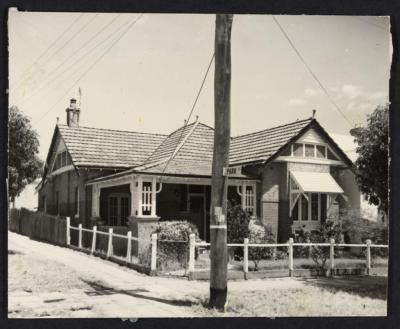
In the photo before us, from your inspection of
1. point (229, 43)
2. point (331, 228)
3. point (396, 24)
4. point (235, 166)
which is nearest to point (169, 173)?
point (235, 166)

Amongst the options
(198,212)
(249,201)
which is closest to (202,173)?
(249,201)

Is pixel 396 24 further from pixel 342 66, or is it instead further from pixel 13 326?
pixel 13 326

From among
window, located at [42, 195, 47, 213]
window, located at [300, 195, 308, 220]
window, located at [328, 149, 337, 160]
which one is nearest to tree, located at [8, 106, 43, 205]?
window, located at [42, 195, 47, 213]

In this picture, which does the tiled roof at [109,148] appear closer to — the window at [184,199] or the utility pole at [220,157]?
the window at [184,199]

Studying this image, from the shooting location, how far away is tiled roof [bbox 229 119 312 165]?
17.8 meters

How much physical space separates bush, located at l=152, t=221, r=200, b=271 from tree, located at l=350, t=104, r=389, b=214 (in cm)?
516

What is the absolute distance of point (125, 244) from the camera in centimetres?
1761

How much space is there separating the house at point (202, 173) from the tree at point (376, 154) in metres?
2.89

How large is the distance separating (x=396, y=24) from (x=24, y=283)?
392 inches

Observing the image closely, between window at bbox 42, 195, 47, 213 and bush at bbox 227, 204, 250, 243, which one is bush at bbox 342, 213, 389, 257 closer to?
bush at bbox 227, 204, 250, 243

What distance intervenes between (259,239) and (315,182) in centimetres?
305

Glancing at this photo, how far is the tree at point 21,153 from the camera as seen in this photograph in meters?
11.9

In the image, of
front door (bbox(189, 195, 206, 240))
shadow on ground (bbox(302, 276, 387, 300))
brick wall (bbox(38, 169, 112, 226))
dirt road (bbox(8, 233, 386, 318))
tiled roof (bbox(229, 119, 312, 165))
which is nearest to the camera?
dirt road (bbox(8, 233, 386, 318))

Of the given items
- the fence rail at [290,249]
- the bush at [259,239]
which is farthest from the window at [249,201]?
the fence rail at [290,249]
